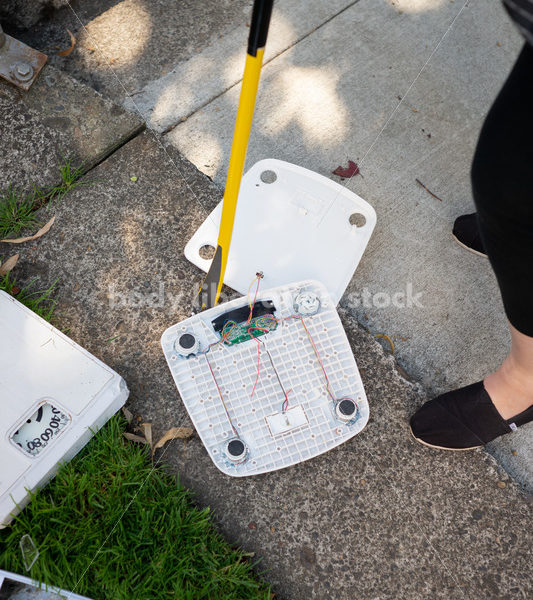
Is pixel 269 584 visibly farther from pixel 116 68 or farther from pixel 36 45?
pixel 36 45

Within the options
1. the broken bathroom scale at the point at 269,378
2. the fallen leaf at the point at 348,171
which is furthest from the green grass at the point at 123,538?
the fallen leaf at the point at 348,171

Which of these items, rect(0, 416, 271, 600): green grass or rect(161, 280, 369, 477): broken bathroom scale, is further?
rect(161, 280, 369, 477): broken bathroom scale

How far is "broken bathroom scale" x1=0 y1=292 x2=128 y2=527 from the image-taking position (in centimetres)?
128

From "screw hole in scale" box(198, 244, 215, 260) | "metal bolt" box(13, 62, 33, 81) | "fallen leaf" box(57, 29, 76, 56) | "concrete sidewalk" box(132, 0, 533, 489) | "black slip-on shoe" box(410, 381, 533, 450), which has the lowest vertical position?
"black slip-on shoe" box(410, 381, 533, 450)

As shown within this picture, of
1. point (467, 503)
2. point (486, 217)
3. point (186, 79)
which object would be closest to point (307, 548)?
point (467, 503)

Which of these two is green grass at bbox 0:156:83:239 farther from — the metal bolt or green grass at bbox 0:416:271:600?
green grass at bbox 0:416:271:600

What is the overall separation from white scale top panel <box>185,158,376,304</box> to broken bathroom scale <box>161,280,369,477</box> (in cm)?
11

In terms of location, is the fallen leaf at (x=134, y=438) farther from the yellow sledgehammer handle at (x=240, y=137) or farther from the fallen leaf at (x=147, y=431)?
the yellow sledgehammer handle at (x=240, y=137)

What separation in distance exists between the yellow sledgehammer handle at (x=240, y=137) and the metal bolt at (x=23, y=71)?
1008mm

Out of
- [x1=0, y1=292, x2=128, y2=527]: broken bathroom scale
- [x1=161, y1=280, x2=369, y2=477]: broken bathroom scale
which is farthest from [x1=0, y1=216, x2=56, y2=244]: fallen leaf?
[x1=161, y1=280, x2=369, y2=477]: broken bathroom scale

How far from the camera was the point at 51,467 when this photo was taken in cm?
130

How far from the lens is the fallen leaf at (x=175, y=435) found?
1.42m

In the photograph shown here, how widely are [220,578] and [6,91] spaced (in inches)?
68.5

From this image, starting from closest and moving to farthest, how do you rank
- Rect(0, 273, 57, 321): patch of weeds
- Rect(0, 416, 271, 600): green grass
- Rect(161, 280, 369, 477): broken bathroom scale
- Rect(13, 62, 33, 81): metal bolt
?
Rect(0, 416, 271, 600): green grass → Rect(161, 280, 369, 477): broken bathroom scale → Rect(0, 273, 57, 321): patch of weeds → Rect(13, 62, 33, 81): metal bolt
